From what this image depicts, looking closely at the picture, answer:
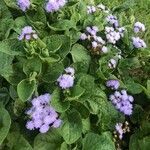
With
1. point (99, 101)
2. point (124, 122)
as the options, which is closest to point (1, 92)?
point (99, 101)

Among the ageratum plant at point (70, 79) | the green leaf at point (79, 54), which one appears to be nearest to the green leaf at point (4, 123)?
the ageratum plant at point (70, 79)

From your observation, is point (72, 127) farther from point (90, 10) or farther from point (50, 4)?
point (90, 10)

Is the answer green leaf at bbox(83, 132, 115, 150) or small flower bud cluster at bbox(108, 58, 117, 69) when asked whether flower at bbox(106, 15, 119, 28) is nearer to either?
small flower bud cluster at bbox(108, 58, 117, 69)

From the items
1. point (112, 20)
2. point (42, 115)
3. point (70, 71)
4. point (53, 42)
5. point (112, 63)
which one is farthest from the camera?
point (112, 20)

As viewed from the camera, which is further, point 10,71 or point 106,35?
point 106,35

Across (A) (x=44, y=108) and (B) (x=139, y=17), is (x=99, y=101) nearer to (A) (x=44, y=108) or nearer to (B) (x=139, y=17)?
(A) (x=44, y=108)

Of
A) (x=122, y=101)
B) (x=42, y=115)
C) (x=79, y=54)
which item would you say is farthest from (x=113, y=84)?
(x=42, y=115)
